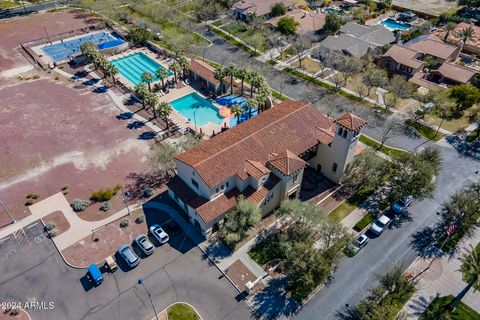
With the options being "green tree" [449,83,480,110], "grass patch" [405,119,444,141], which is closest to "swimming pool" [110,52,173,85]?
"grass patch" [405,119,444,141]

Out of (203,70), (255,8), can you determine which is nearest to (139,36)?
(203,70)

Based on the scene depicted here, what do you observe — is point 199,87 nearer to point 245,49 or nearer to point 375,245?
point 245,49

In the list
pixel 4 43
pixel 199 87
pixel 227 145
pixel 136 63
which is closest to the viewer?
pixel 227 145

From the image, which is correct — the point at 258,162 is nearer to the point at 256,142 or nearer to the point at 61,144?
the point at 256,142

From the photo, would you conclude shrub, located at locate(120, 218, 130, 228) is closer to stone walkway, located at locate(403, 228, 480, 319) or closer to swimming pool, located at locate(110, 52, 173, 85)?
stone walkway, located at locate(403, 228, 480, 319)

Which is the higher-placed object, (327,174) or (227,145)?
(227,145)

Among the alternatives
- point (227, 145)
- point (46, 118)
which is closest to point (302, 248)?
point (227, 145)

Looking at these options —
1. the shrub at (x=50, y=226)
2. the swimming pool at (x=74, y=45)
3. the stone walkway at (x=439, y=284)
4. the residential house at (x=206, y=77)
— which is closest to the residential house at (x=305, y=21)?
the residential house at (x=206, y=77)
